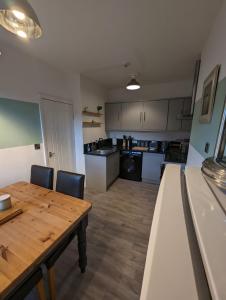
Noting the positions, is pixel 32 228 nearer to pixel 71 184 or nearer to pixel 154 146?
pixel 71 184

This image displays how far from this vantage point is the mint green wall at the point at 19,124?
185cm

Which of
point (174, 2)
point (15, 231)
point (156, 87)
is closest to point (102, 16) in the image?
point (174, 2)

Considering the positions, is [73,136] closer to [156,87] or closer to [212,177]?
[156,87]

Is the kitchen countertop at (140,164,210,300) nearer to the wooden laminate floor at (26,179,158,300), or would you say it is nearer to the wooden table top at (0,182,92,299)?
the wooden table top at (0,182,92,299)

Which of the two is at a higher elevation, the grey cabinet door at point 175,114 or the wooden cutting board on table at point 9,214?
the grey cabinet door at point 175,114

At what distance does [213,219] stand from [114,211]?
219 cm

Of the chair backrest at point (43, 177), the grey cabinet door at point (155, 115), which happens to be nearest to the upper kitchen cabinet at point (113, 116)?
the grey cabinet door at point (155, 115)

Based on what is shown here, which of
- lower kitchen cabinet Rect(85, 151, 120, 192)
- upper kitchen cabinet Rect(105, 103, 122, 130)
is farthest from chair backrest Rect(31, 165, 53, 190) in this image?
upper kitchen cabinet Rect(105, 103, 122, 130)

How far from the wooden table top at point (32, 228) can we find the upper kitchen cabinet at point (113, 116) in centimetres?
268

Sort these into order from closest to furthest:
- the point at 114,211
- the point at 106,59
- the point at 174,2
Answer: the point at 174,2, the point at 106,59, the point at 114,211

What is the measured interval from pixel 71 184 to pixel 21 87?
1632 millimetres

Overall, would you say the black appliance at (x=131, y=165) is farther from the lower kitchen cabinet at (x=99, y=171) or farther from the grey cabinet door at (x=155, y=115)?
the grey cabinet door at (x=155, y=115)

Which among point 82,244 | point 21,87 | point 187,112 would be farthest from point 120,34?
point 82,244

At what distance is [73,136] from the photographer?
3066mm
